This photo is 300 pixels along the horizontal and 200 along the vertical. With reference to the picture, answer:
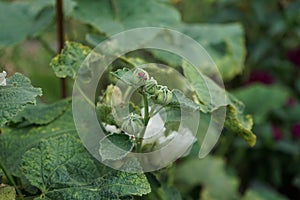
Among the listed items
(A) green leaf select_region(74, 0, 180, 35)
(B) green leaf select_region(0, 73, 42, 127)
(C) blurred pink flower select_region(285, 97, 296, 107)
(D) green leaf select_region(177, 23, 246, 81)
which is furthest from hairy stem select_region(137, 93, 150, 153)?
(C) blurred pink flower select_region(285, 97, 296, 107)

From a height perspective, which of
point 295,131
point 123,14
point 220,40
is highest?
point 123,14

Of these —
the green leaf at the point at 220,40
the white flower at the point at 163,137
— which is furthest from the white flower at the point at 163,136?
the green leaf at the point at 220,40

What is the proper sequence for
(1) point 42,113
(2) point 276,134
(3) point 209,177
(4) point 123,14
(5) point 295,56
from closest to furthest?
(1) point 42,113
(4) point 123,14
(3) point 209,177
(2) point 276,134
(5) point 295,56

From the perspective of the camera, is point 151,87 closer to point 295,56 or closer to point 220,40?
point 220,40

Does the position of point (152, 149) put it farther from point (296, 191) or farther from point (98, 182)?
point (296, 191)

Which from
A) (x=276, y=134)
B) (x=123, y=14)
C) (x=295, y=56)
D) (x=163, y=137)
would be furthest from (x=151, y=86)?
(x=295, y=56)

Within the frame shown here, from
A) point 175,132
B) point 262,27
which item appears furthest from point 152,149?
point 262,27
